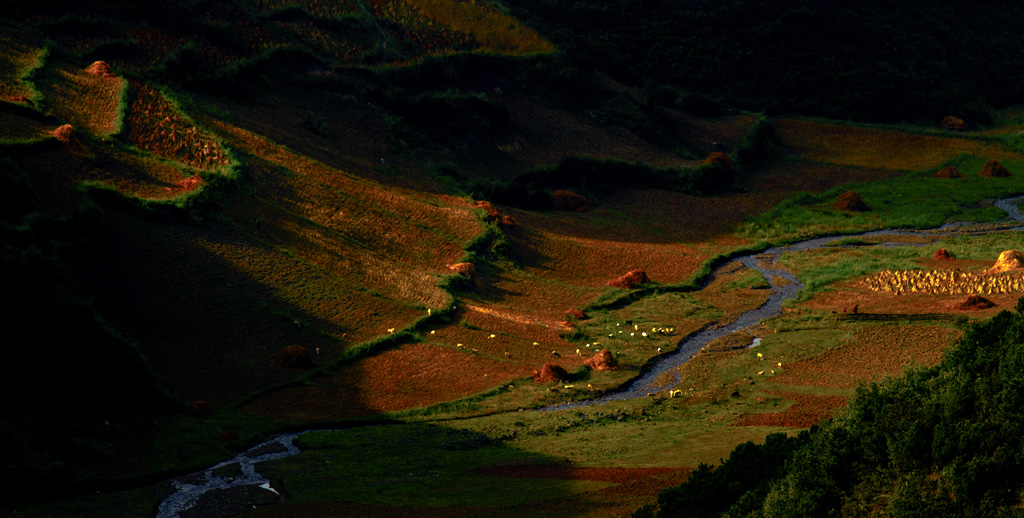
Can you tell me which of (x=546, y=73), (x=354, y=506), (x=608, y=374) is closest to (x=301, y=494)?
(x=354, y=506)

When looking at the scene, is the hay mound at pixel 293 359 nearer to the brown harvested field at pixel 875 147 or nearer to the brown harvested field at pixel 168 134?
the brown harvested field at pixel 168 134

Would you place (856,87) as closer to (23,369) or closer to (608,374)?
(608,374)

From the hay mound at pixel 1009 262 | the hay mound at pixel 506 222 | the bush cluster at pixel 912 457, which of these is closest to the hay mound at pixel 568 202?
the hay mound at pixel 506 222

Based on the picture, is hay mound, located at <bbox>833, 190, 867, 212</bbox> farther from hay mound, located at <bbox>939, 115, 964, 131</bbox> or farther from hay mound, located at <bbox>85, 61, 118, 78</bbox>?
hay mound, located at <bbox>85, 61, 118, 78</bbox>

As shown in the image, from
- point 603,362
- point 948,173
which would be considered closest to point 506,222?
point 603,362

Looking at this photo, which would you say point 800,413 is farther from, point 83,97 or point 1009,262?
point 83,97

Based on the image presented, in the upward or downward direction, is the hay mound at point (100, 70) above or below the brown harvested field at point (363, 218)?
above
